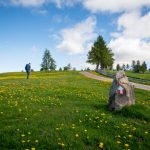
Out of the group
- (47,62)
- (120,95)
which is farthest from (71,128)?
(47,62)

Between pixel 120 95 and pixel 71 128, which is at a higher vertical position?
pixel 120 95

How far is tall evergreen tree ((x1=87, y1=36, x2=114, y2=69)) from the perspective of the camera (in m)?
99.3

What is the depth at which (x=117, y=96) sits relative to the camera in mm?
13922

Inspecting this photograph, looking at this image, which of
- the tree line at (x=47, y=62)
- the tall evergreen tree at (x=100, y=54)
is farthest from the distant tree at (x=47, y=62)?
the tall evergreen tree at (x=100, y=54)

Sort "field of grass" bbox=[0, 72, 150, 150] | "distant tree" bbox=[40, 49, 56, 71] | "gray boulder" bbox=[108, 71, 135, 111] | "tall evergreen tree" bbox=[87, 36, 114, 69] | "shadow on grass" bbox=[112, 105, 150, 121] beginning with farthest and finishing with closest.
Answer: "distant tree" bbox=[40, 49, 56, 71], "tall evergreen tree" bbox=[87, 36, 114, 69], "gray boulder" bbox=[108, 71, 135, 111], "shadow on grass" bbox=[112, 105, 150, 121], "field of grass" bbox=[0, 72, 150, 150]

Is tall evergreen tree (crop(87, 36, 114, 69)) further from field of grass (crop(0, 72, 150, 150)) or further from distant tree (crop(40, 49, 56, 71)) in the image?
field of grass (crop(0, 72, 150, 150))

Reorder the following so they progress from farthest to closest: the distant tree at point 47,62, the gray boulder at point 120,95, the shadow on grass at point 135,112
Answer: the distant tree at point 47,62, the gray boulder at point 120,95, the shadow on grass at point 135,112

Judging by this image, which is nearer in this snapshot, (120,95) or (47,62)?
(120,95)

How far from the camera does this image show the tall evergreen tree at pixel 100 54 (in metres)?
99.3

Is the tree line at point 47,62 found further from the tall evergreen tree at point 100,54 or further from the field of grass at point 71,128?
the field of grass at point 71,128

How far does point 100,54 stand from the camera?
99.3 meters

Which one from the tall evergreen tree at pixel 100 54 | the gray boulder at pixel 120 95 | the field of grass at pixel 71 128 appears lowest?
the field of grass at pixel 71 128

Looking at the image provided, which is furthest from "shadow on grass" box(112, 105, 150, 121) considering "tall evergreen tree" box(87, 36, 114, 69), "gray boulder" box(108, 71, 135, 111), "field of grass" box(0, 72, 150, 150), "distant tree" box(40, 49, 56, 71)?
"distant tree" box(40, 49, 56, 71)

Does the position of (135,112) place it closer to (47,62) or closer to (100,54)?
(100,54)
